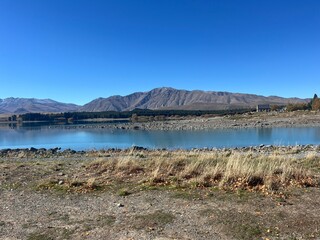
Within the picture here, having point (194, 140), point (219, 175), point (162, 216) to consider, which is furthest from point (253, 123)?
point (162, 216)

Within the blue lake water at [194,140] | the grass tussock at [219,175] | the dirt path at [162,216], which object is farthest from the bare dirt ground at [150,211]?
the blue lake water at [194,140]

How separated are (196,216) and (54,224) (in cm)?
362

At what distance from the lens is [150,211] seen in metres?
9.34

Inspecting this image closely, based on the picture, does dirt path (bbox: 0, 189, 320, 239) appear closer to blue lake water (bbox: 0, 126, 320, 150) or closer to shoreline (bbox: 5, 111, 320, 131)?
blue lake water (bbox: 0, 126, 320, 150)

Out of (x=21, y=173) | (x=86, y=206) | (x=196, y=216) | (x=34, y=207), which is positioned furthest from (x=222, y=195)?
(x=21, y=173)

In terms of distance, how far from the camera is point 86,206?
33.4 feet

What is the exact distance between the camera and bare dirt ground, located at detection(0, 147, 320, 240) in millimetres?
7703

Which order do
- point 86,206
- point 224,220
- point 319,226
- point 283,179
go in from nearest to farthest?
point 319,226 → point 224,220 → point 86,206 → point 283,179

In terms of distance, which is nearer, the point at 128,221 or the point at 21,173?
the point at 128,221

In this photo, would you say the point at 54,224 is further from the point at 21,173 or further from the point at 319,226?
the point at 21,173

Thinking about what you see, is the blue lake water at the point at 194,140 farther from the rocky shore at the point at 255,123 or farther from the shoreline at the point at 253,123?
the rocky shore at the point at 255,123

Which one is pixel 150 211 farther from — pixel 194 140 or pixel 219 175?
pixel 194 140

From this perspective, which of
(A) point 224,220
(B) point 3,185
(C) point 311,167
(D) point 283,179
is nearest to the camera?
(A) point 224,220

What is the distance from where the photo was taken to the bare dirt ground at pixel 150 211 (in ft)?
25.3
